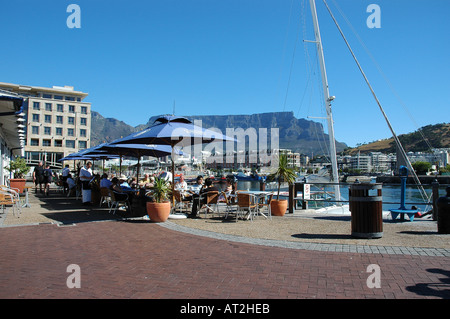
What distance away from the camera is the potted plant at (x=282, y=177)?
32.9ft

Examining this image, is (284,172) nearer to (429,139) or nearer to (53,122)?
(53,122)

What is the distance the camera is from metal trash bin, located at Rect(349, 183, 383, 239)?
21.3 feet

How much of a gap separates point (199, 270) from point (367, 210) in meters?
3.86

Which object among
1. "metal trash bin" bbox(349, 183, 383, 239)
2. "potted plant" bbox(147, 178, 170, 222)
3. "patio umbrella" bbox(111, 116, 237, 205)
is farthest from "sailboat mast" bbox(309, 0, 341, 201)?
"potted plant" bbox(147, 178, 170, 222)

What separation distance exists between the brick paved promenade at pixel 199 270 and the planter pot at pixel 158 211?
6.14 feet

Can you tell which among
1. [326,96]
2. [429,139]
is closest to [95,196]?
[326,96]

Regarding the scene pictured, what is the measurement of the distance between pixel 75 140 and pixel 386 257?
79.3 m

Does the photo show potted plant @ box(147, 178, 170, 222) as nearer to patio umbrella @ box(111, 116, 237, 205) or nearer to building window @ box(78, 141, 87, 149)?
patio umbrella @ box(111, 116, 237, 205)

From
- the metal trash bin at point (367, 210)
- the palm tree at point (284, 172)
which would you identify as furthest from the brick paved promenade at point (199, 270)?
the palm tree at point (284, 172)

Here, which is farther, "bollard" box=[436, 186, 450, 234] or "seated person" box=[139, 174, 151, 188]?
"seated person" box=[139, 174, 151, 188]

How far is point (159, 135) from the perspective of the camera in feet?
28.3

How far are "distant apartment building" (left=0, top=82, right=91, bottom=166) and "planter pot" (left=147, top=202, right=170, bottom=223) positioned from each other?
70573 millimetres

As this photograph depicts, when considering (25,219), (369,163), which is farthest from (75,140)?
(369,163)
